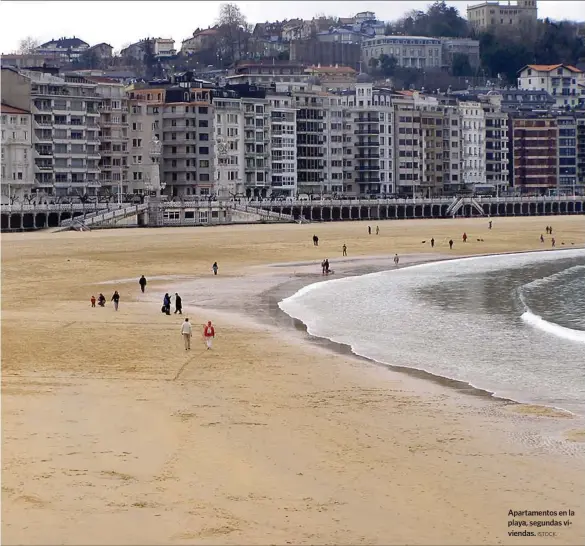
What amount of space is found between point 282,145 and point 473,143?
120 ft

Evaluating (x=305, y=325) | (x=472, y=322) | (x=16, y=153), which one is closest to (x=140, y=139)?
(x=16, y=153)

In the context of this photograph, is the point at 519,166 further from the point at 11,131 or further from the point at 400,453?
the point at 400,453

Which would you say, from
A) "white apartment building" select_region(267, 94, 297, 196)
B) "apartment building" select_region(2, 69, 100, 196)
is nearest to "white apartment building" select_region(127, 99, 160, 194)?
"apartment building" select_region(2, 69, 100, 196)

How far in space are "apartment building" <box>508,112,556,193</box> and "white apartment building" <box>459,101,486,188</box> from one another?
8134mm

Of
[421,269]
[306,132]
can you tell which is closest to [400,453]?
[421,269]

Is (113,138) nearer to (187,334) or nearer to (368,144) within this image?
(368,144)

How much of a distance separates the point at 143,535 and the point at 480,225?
349 feet

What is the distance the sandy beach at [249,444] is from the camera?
17.8 m

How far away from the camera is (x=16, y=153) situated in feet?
389

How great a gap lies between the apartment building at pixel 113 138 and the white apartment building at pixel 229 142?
9523 mm

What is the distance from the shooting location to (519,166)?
181 m

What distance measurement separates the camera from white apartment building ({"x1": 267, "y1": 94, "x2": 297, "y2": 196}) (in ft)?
479

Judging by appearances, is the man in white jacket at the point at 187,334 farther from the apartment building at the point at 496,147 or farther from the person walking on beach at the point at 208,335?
the apartment building at the point at 496,147

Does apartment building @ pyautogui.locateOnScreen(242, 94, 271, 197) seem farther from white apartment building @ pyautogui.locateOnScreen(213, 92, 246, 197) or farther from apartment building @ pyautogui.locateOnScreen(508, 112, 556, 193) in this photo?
apartment building @ pyautogui.locateOnScreen(508, 112, 556, 193)
